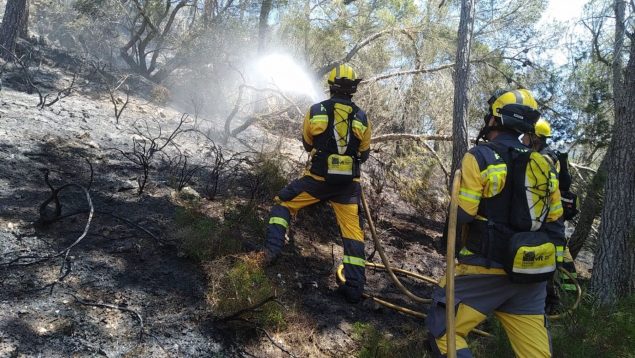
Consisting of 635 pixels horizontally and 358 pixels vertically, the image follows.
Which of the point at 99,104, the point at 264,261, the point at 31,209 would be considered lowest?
the point at 264,261

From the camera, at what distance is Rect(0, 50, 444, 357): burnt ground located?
2.85 meters

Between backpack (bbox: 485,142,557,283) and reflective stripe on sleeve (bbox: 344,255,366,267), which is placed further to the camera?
reflective stripe on sleeve (bbox: 344,255,366,267)

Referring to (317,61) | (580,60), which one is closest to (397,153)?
(580,60)

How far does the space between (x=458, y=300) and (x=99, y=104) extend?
24.1 ft

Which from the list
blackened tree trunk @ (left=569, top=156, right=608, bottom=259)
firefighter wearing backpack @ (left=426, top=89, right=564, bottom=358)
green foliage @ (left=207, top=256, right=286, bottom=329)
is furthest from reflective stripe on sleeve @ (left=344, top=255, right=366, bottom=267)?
blackened tree trunk @ (left=569, top=156, right=608, bottom=259)

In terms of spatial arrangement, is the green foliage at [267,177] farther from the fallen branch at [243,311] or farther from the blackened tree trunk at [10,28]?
the blackened tree trunk at [10,28]

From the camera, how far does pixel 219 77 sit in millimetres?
11570

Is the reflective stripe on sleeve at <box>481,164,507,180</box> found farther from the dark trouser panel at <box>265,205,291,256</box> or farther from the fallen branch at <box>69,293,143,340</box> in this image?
the fallen branch at <box>69,293,143,340</box>

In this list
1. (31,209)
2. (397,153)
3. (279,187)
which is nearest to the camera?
(31,209)

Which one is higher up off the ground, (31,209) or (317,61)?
(317,61)

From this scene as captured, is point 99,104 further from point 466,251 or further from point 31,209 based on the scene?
point 466,251

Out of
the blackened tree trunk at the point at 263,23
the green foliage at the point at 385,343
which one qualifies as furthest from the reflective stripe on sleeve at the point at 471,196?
the blackened tree trunk at the point at 263,23

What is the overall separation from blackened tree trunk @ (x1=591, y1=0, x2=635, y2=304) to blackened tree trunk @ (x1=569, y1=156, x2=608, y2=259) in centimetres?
251

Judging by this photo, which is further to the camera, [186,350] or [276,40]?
[276,40]
